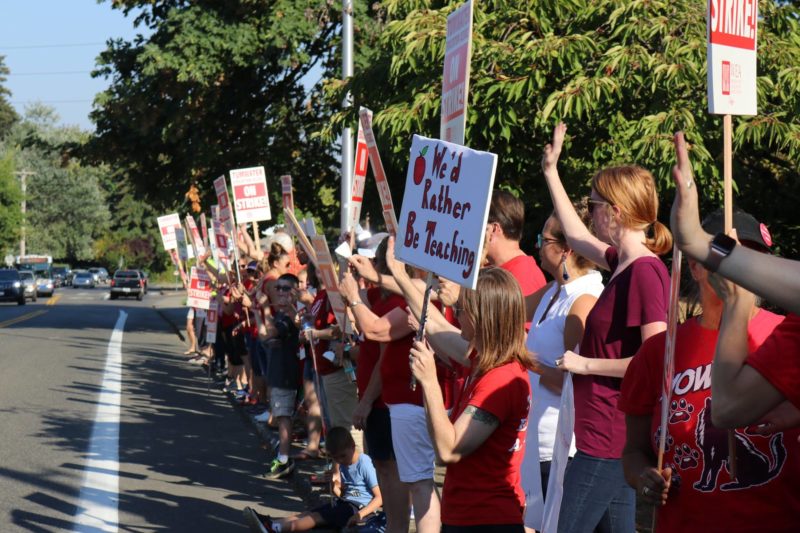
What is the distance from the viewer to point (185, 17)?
23.2 m

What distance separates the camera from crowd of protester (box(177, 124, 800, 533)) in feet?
8.02

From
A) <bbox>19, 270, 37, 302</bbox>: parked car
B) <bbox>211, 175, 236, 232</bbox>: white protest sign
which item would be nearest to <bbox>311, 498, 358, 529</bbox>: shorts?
<bbox>211, 175, 236, 232</bbox>: white protest sign

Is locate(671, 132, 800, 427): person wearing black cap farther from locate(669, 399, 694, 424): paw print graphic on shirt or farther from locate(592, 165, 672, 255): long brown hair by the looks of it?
locate(592, 165, 672, 255): long brown hair

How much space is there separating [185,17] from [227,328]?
29.8 feet

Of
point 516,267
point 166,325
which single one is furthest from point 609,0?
point 166,325

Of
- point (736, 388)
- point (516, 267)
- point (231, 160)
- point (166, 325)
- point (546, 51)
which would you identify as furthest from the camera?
point (166, 325)

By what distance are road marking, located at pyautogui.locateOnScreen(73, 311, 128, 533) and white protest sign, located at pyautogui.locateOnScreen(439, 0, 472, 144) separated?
4.18 meters

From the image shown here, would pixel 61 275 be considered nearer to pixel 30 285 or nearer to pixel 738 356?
pixel 30 285

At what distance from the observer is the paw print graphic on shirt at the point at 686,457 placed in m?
3.05

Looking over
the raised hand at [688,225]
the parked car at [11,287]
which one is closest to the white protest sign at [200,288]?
the raised hand at [688,225]

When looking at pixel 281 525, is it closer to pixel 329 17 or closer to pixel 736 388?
pixel 736 388

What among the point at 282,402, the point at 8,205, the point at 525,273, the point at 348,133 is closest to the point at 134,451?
the point at 282,402

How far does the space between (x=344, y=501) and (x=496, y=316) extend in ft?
11.9

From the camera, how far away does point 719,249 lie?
217 centimetres
